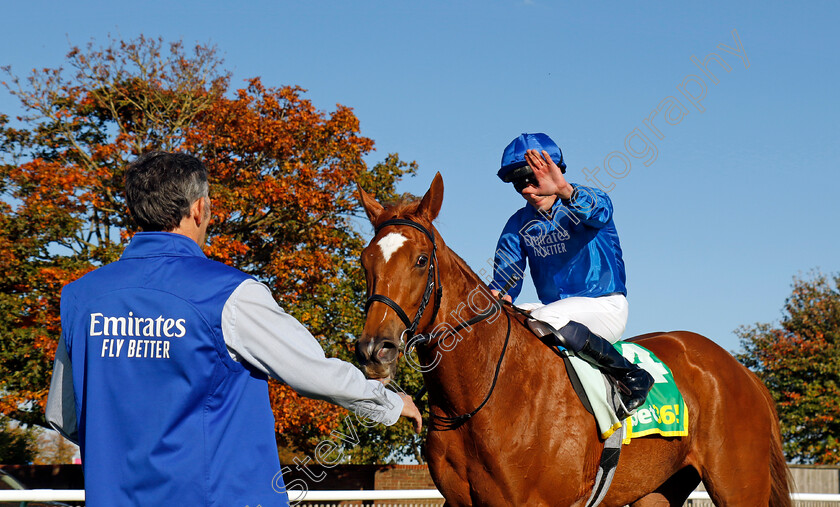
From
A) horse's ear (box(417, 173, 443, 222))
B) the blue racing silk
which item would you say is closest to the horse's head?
horse's ear (box(417, 173, 443, 222))

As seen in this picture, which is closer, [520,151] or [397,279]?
[397,279]

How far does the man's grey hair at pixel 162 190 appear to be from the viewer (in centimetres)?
197

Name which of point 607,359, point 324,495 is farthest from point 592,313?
point 324,495

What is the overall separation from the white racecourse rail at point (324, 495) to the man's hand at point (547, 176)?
2.28 m

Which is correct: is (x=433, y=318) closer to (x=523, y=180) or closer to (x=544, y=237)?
(x=544, y=237)

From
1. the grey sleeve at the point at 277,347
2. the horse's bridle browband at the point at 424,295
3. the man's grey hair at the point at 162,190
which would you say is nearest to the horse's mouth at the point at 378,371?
the horse's bridle browband at the point at 424,295

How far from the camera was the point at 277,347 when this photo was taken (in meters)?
1.83

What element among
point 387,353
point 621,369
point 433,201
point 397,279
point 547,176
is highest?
point 547,176

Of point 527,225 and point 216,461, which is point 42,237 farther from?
point 216,461

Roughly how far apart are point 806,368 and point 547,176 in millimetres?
21473

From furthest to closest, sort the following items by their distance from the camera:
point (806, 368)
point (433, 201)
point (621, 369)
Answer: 1. point (806, 368)
2. point (621, 369)
3. point (433, 201)

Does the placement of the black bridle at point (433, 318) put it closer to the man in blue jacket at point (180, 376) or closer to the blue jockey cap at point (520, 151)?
the blue jockey cap at point (520, 151)

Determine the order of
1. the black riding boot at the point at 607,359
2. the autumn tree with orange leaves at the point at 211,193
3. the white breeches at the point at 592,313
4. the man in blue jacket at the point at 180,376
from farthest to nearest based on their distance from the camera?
the autumn tree with orange leaves at the point at 211,193 < the white breeches at the point at 592,313 < the black riding boot at the point at 607,359 < the man in blue jacket at the point at 180,376

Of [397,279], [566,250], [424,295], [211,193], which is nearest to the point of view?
[397,279]
